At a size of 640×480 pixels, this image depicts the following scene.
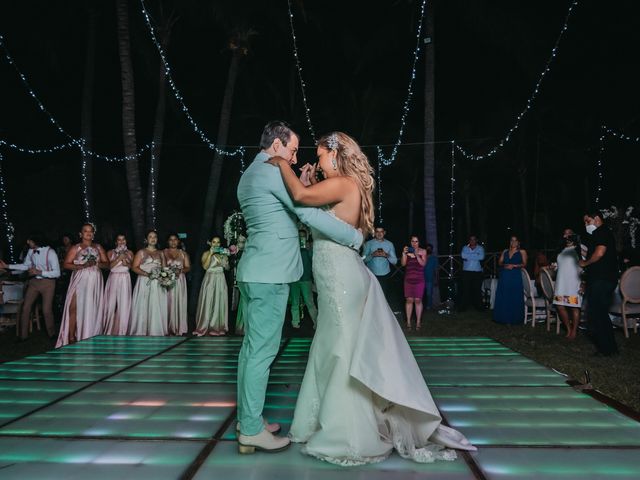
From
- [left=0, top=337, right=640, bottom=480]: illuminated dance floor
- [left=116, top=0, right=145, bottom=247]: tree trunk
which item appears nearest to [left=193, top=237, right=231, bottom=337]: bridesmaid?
[left=0, top=337, right=640, bottom=480]: illuminated dance floor

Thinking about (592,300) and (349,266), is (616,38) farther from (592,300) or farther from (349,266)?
(349,266)

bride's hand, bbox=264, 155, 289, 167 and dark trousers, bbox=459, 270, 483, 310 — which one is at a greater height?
bride's hand, bbox=264, 155, 289, 167

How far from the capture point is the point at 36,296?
8211 mm

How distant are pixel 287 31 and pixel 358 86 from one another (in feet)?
23.7

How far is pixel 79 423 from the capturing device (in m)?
3.56

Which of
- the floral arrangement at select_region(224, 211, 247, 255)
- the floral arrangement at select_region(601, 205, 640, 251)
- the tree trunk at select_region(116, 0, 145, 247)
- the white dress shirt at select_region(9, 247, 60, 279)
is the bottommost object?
the white dress shirt at select_region(9, 247, 60, 279)

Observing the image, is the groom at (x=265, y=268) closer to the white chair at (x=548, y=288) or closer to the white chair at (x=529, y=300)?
the white chair at (x=548, y=288)

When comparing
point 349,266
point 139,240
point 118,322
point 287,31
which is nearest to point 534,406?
point 349,266

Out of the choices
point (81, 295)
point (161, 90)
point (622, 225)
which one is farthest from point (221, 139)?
point (622, 225)

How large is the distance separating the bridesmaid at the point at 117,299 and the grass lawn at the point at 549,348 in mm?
911

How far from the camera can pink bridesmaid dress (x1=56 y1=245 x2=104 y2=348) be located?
24.7ft

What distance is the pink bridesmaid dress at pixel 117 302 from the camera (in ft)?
26.3

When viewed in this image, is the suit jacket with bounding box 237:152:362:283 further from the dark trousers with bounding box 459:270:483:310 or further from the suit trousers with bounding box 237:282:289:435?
the dark trousers with bounding box 459:270:483:310

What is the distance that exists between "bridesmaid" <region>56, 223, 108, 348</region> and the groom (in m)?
5.42
